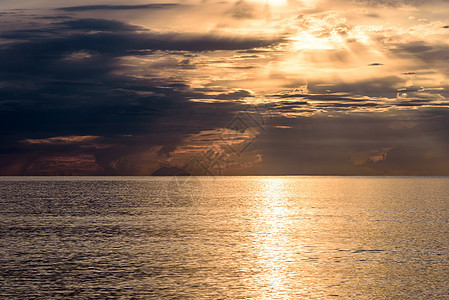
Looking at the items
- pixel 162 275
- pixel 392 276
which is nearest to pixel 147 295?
pixel 162 275

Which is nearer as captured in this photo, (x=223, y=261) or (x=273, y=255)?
(x=223, y=261)

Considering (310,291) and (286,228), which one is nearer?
(310,291)

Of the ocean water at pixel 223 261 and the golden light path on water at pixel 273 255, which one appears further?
the golden light path on water at pixel 273 255

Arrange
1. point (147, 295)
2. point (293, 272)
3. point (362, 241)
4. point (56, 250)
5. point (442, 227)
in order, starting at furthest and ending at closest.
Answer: point (442, 227) → point (362, 241) → point (56, 250) → point (293, 272) → point (147, 295)

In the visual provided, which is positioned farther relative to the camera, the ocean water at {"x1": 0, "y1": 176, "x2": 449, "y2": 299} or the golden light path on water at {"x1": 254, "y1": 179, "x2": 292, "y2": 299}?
the golden light path on water at {"x1": 254, "y1": 179, "x2": 292, "y2": 299}

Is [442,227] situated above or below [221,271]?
below

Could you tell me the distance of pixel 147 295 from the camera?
42688 millimetres

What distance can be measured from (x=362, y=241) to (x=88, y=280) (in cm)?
4052

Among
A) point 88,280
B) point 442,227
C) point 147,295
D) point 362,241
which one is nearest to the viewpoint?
point 147,295

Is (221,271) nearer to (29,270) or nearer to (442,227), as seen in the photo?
(29,270)

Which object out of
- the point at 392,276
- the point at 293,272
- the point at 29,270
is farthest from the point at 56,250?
the point at 392,276

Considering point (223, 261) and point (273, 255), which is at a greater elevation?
point (223, 261)

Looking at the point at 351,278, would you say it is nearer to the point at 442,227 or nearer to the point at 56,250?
the point at 56,250

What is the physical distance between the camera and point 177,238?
3019 inches
